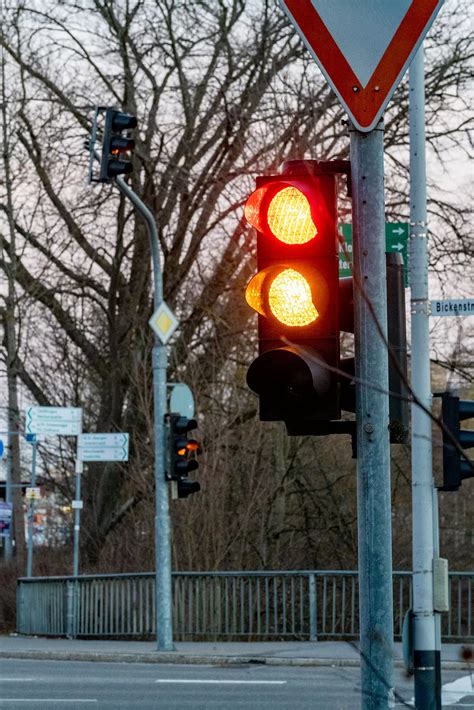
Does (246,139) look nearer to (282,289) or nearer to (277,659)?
(277,659)

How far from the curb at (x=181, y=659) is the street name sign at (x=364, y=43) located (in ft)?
43.9

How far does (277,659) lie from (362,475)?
573 inches

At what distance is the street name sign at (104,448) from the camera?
76.0 feet

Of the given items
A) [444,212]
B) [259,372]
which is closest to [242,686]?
[259,372]

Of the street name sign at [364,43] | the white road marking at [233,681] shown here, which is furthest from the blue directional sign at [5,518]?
the street name sign at [364,43]

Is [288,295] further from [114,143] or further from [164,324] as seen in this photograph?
[164,324]

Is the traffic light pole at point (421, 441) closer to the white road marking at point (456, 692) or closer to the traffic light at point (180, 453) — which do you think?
the white road marking at point (456, 692)

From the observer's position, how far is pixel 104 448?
76.5 ft

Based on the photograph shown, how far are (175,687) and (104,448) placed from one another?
28.3 feet

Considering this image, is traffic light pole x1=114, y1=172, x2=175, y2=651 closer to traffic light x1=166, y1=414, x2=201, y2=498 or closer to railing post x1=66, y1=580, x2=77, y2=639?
traffic light x1=166, y1=414, x2=201, y2=498

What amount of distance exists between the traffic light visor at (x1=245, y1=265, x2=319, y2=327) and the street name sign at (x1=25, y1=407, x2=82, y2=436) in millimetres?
19586

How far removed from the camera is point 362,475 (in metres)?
4.24

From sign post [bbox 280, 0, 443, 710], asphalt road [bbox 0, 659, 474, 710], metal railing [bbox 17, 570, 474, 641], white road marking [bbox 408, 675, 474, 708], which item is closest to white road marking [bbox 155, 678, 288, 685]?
asphalt road [bbox 0, 659, 474, 710]

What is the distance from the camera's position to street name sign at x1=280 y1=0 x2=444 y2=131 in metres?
4.25
